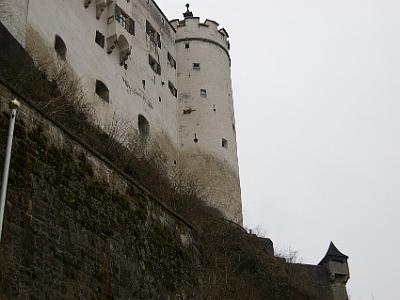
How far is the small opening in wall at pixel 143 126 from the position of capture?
29047 millimetres

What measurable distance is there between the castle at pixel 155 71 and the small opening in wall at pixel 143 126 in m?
0.04

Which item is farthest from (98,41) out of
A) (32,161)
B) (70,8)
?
(32,161)

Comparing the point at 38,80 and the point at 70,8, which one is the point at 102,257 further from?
the point at 70,8

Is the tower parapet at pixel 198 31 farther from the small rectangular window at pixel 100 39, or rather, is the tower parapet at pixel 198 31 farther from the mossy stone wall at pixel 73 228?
the mossy stone wall at pixel 73 228

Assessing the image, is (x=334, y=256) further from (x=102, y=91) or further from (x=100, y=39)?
(x=100, y=39)

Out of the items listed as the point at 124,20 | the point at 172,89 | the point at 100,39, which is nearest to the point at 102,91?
the point at 100,39

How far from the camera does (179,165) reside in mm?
31125

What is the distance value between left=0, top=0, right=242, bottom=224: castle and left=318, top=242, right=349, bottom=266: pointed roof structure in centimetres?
468

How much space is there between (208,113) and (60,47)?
36.2ft

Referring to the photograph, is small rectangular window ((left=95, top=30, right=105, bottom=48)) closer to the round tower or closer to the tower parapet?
the round tower

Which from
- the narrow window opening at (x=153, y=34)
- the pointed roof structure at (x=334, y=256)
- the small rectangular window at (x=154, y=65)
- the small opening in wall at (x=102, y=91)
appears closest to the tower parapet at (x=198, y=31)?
the narrow window opening at (x=153, y=34)

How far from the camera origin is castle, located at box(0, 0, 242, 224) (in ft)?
79.2

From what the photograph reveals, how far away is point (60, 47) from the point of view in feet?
78.3

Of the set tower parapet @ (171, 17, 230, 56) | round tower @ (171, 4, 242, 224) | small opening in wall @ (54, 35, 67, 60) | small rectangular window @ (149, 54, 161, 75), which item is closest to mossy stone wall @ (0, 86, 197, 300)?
small opening in wall @ (54, 35, 67, 60)
